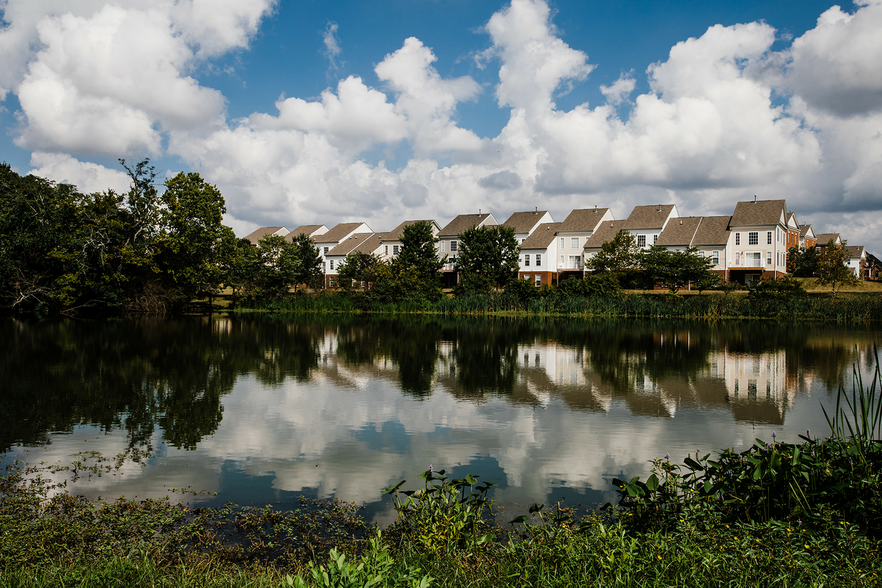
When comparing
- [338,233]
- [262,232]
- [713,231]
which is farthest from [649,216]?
[262,232]

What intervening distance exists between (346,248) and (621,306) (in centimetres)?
4639

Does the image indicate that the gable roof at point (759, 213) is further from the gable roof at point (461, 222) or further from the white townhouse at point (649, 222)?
the gable roof at point (461, 222)

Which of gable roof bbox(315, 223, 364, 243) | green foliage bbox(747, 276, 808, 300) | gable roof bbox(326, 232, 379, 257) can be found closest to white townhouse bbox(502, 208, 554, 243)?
gable roof bbox(326, 232, 379, 257)

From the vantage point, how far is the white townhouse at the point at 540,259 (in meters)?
70.4

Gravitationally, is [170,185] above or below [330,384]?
above

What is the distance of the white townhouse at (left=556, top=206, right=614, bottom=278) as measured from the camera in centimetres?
7094

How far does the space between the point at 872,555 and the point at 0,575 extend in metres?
6.52

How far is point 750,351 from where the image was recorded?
2330cm

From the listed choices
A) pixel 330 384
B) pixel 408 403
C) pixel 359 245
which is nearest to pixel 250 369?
pixel 330 384

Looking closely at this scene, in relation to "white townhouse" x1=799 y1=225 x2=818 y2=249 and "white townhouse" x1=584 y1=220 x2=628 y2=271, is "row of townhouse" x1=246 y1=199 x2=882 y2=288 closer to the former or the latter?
"white townhouse" x1=584 y1=220 x2=628 y2=271

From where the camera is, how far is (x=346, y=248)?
83625 millimetres

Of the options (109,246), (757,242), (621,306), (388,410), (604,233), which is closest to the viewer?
(388,410)

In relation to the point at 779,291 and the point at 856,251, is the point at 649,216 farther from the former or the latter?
the point at 856,251

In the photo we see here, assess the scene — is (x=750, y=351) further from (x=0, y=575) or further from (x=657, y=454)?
(x=0, y=575)
